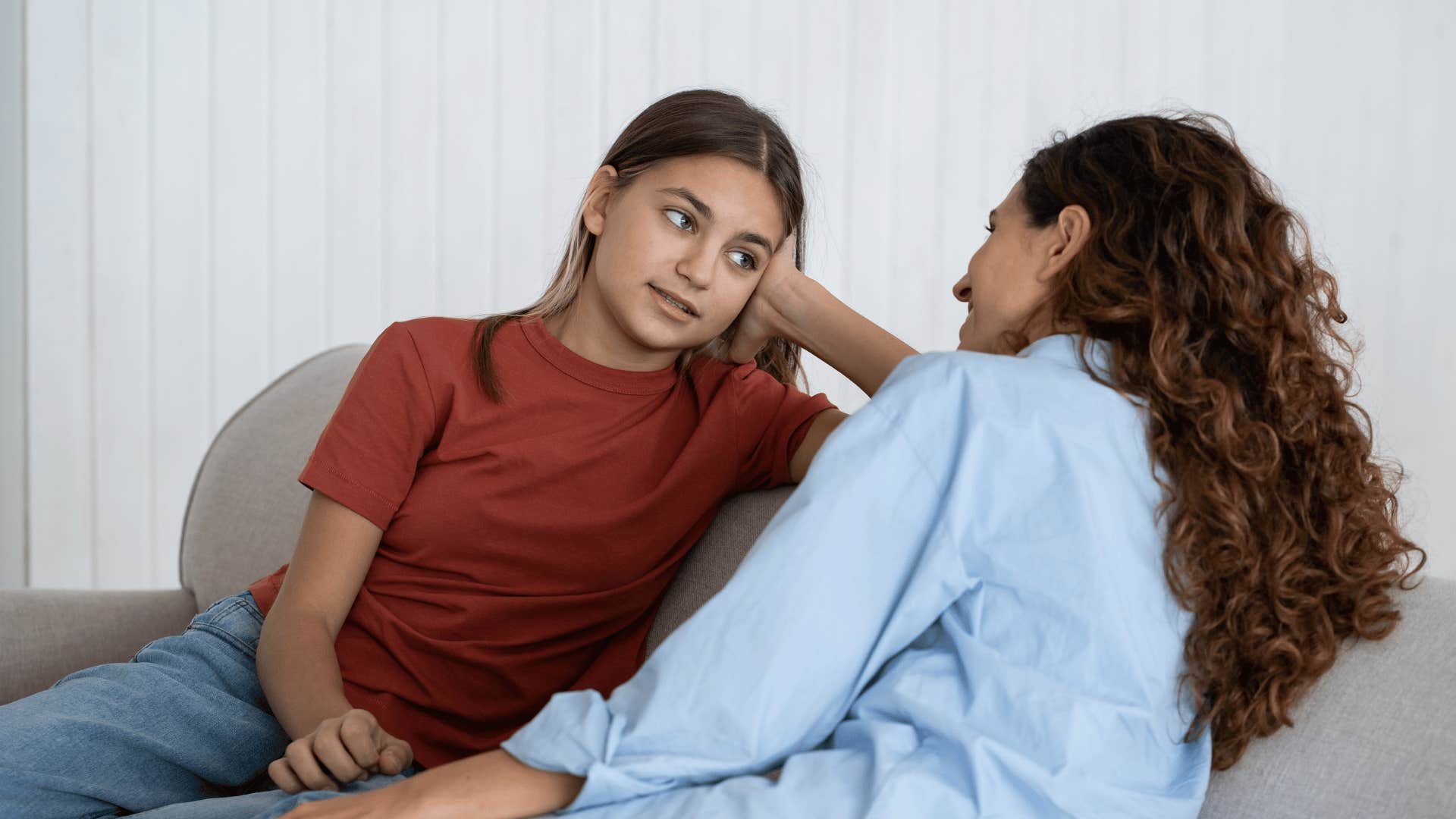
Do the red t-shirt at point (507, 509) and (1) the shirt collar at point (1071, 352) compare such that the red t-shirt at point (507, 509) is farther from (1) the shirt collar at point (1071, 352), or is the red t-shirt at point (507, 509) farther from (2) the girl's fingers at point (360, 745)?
(1) the shirt collar at point (1071, 352)

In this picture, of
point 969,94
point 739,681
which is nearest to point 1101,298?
point 739,681

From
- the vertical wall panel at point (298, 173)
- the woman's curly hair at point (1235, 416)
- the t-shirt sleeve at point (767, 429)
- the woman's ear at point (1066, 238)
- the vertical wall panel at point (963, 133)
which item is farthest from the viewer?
the vertical wall panel at point (298, 173)

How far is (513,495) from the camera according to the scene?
1.34m

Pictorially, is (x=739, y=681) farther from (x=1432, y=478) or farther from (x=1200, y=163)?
(x=1432, y=478)

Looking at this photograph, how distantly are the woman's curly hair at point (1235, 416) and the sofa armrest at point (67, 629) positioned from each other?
4.60 feet

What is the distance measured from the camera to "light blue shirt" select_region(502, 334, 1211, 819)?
0.78 metres

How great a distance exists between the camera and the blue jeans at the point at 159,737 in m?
1.07

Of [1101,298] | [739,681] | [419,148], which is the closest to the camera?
[739,681]

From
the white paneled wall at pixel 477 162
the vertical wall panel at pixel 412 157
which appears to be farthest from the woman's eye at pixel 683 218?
the vertical wall panel at pixel 412 157

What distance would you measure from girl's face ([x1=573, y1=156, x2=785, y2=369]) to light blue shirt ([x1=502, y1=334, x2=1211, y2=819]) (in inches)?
19.6

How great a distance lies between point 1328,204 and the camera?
7.93 ft

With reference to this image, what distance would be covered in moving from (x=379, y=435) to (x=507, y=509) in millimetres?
164

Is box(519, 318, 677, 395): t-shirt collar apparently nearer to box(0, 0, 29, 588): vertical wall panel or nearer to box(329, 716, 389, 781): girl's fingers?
box(329, 716, 389, 781): girl's fingers

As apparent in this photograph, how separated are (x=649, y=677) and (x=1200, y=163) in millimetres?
632
